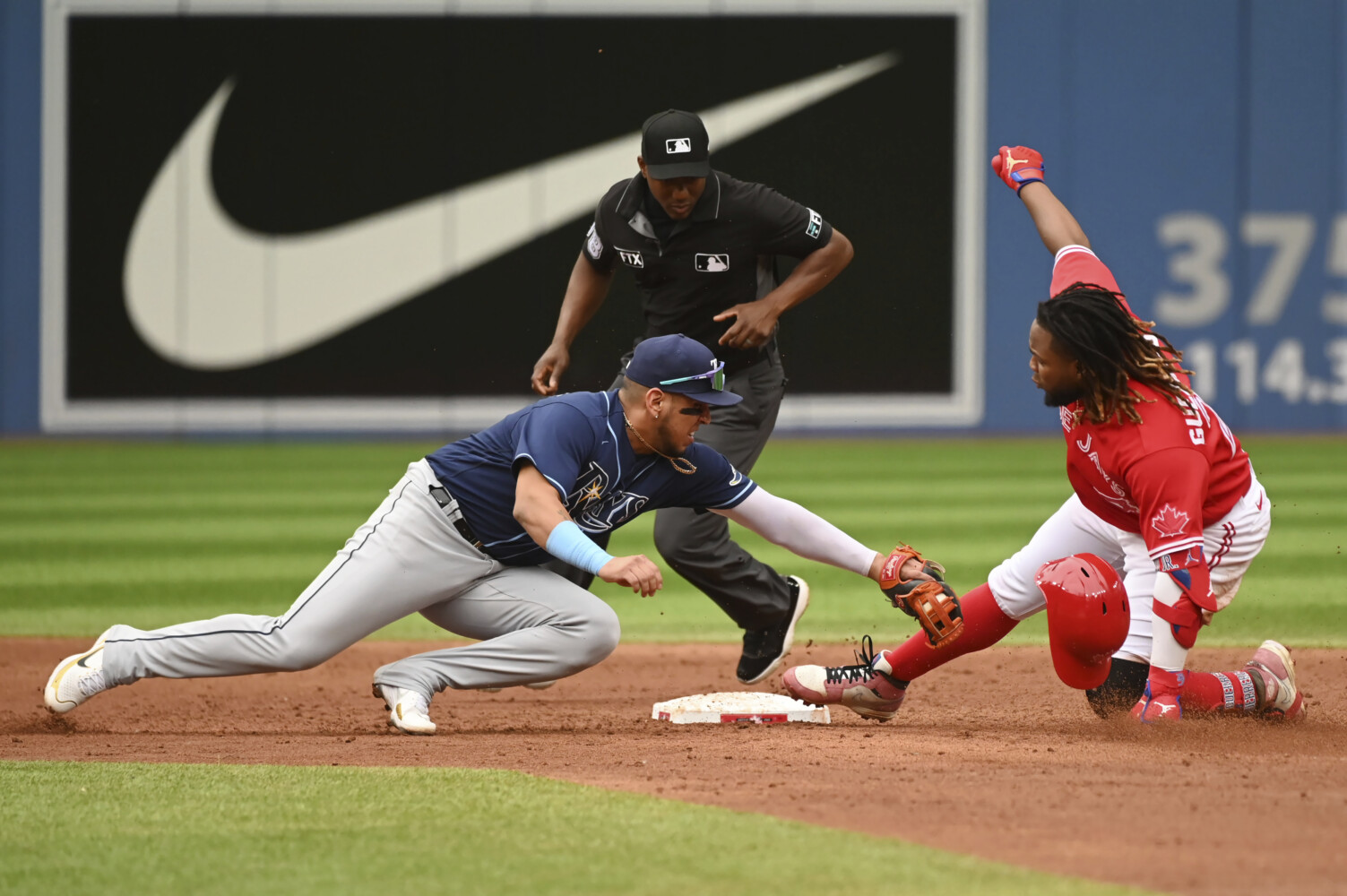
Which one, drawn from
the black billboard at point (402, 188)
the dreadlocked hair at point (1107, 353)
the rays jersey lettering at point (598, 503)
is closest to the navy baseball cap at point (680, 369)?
the rays jersey lettering at point (598, 503)

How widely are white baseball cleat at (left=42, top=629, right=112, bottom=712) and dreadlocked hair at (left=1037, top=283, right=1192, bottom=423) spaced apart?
2.94 m

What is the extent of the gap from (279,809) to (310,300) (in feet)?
44.7

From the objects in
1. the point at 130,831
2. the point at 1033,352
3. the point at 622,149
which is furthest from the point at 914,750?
the point at 622,149

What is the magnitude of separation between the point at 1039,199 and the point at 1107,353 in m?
0.85

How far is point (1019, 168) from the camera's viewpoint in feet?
16.7

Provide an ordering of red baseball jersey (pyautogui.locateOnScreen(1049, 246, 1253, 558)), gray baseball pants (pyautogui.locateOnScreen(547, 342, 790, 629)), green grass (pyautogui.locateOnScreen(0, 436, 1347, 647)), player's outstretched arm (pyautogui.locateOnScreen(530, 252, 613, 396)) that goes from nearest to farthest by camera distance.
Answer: red baseball jersey (pyautogui.locateOnScreen(1049, 246, 1253, 558)), gray baseball pants (pyautogui.locateOnScreen(547, 342, 790, 629)), player's outstretched arm (pyautogui.locateOnScreen(530, 252, 613, 396)), green grass (pyautogui.locateOnScreen(0, 436, 1347, 647))

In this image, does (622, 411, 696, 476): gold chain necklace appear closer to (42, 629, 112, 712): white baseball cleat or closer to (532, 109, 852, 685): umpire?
(532, 109, 852, 685): umpire

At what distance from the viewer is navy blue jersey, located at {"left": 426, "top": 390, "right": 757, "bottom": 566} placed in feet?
14.5

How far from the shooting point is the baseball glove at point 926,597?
4.46 meters

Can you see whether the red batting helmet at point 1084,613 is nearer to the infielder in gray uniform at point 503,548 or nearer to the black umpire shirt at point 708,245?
the infielder in gray uniform at point 503,548

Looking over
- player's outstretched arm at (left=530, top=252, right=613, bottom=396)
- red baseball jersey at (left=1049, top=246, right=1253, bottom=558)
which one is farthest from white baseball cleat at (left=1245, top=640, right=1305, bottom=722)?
player's outstretched arm at (left=530, top=252, right=613, bottom=396)

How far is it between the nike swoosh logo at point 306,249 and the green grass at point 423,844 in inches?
516

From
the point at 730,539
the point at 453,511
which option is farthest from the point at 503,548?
the point at 730,539

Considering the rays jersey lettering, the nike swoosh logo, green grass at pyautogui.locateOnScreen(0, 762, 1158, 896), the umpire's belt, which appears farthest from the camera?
the nike swoosh logo
